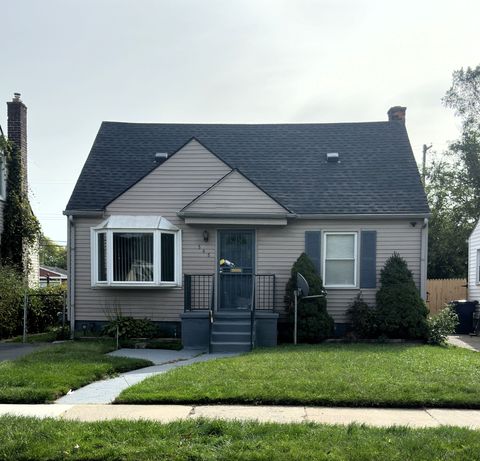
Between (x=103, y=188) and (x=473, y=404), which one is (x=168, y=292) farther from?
(x=473, y=404)

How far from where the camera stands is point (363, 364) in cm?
811

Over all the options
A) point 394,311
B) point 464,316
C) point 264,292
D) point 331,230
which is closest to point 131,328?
point 264,292

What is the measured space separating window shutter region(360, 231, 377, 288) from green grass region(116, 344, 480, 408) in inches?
127

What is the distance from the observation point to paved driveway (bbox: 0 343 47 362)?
9409 mm

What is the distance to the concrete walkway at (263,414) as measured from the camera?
209 inches

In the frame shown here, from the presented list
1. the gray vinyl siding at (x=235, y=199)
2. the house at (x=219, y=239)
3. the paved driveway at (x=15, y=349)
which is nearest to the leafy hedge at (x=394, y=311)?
the house at (x=219, y=239)

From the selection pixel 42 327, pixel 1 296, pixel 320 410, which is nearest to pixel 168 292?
pixel 1 296

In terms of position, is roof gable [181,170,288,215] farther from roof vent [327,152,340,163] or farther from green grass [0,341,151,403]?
green grass [0,341,151,403]

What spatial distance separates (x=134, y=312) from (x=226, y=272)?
2558mm

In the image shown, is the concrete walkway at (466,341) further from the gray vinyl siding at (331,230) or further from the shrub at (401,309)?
the gray vinyl siding at (331,230)

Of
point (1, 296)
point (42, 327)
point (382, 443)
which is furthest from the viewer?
point (42, 327)

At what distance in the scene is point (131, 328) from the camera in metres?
11.7

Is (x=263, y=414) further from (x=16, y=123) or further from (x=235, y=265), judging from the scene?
(x=16, y=123)

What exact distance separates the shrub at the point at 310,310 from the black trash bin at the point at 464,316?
6604mm
